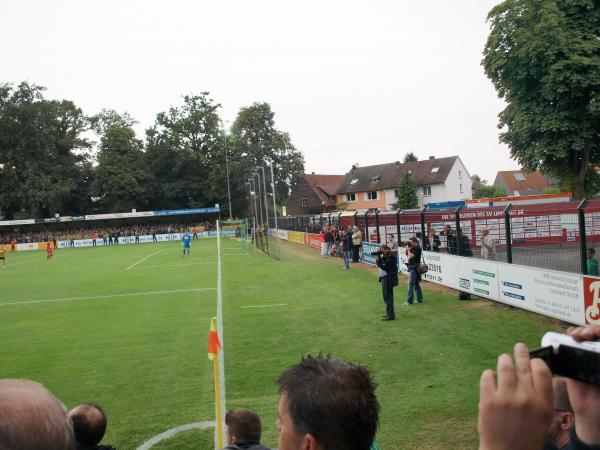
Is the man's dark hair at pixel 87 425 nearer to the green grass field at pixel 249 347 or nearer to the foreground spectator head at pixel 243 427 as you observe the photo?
the foreground spectator head at pixel 243 427

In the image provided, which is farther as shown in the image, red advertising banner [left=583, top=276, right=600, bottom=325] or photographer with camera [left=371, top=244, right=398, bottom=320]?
photographer with camera [left=371, top=244, right=398, bottom=320]

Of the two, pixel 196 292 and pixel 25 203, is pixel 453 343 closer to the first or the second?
pixel 196 292

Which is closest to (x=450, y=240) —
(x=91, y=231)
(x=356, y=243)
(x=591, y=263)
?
(x=591, y=263)

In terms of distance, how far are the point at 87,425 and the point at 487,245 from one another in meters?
12.8

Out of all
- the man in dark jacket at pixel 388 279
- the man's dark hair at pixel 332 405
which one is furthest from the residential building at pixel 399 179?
the man's dark hair at pixel 332 405

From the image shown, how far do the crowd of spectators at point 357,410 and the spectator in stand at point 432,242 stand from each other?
16522 millimetres

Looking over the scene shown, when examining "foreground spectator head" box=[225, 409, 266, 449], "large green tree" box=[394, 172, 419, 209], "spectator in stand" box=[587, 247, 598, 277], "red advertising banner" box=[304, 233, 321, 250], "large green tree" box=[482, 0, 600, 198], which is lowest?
"red advertising banner" box=[304, 233, 321, 250]

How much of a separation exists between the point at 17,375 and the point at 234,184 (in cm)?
6825

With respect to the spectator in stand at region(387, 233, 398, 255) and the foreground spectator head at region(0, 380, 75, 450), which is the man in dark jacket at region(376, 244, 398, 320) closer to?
the spectator in stand at region(387, 233, 398, 255)

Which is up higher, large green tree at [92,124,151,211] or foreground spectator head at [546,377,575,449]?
large green tree at [92,124,151,211]

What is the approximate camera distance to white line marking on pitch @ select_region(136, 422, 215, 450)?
6.28 meters

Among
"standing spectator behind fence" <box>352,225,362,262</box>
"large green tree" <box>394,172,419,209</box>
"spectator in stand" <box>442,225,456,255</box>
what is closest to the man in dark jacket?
"spectator in stand" <box>442,225,456,255</box>

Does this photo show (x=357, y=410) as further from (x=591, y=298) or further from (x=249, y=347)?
(x=591, y=298)

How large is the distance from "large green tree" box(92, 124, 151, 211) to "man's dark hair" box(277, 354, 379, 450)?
7884cm
